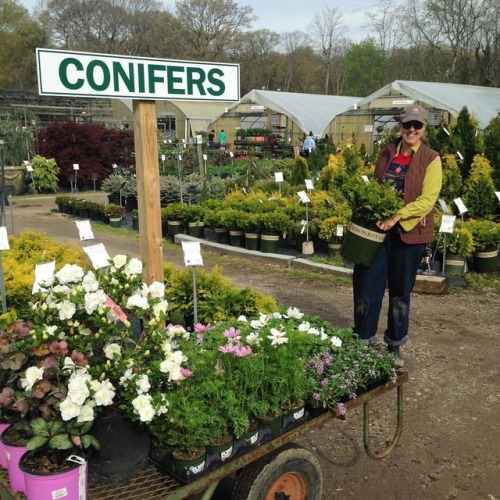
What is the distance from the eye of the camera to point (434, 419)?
376cm

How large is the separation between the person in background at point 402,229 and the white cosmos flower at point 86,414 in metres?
2.50

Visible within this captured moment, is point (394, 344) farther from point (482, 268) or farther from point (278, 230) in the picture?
point (278, 230)

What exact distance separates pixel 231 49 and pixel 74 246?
5892 centimetres

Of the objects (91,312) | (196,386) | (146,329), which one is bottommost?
(196,386)

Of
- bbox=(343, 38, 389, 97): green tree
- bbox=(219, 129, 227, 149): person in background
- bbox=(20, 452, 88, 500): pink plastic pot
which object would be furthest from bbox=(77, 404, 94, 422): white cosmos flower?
bbox=(343, 38, 389, 97): green tree

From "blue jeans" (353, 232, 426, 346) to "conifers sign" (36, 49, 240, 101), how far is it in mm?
1647

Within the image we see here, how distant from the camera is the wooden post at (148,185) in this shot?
3.24m

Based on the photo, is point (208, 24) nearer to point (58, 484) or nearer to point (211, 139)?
point (211, 139)

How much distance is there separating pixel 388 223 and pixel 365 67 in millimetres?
56863

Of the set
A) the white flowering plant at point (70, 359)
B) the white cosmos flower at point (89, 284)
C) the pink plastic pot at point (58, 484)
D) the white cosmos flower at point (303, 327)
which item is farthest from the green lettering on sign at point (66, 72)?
the pink plastic pot at point (58, 484)

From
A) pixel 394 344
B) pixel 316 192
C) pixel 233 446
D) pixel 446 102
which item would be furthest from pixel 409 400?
pixel 446 102

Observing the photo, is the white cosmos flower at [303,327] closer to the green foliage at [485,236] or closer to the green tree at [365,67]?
the green foliage at [485,236]

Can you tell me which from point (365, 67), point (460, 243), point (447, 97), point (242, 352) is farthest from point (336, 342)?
A: point (365, 67)

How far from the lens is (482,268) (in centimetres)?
742
